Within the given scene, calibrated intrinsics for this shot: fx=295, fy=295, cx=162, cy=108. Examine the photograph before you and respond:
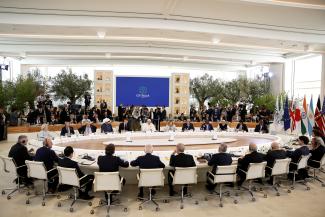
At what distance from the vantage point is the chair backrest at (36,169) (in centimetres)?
592

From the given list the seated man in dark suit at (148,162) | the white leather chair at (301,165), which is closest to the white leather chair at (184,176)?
the seated man in dark suit at (148,162)

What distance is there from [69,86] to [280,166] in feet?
51.6

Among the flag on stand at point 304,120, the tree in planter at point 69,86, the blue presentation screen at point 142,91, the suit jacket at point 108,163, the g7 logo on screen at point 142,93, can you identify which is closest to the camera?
the suit jacket at point 108,163

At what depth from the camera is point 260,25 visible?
10.8 m

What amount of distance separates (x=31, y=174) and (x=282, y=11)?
330 inches

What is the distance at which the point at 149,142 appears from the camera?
8.91 m

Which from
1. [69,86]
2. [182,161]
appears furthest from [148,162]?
[69,86]

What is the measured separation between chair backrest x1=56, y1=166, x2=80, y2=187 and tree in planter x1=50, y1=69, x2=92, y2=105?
1461 centimetres

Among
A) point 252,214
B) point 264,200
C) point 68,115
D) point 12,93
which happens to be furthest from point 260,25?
point 12,93

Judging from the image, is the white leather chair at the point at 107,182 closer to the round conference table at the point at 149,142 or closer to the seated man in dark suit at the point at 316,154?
the round conference table at the point at 149,142

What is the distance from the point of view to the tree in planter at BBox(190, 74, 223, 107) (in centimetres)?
2166

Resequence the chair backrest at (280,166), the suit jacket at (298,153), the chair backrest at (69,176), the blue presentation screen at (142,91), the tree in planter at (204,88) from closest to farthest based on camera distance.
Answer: the chair backrest at (69,176) < the chair backrest at (280,166) < the suit jacket at (298,153) < the blue presentation screen at (142,91) < the tree in planter at (204,88)

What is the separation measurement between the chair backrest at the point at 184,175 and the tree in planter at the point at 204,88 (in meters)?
16.2

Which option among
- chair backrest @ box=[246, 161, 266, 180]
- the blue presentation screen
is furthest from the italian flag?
the blue presentation screen
